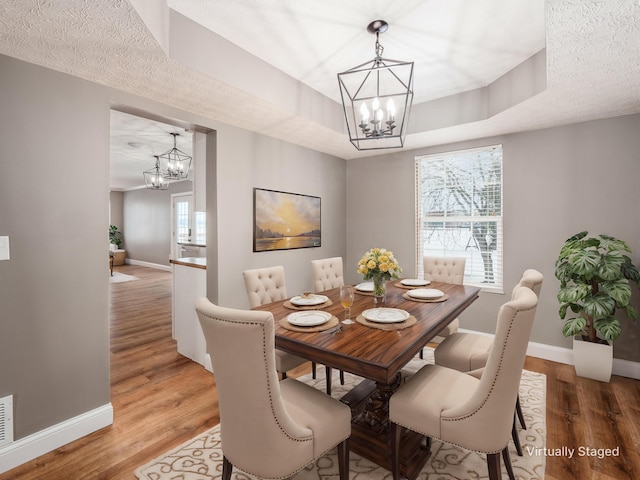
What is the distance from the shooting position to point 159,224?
385 inches

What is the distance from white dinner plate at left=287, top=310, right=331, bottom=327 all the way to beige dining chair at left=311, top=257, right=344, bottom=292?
3.87ft

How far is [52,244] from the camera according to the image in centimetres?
206

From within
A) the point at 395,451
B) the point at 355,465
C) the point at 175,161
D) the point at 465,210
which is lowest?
the point at 355,465

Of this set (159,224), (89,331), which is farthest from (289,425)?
(159,224)

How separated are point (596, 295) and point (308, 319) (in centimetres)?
270

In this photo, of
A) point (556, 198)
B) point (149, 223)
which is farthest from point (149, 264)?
point (556, 198)

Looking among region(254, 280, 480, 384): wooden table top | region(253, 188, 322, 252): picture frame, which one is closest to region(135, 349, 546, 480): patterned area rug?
region(254, 280, 480, 384): wooden table top

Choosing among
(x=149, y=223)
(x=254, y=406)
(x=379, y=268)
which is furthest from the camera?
(x=149, y=223)

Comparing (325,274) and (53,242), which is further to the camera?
(325,274)

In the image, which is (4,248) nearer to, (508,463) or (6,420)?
(6,420)

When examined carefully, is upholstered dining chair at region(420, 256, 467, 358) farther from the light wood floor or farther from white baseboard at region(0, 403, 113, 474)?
white baseboard at region(0, 403, 113, 474)

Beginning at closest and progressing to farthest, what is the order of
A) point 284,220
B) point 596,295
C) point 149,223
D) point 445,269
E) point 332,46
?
point 332,46, point 596,295, point 445,269, point 284,220, point 149,223

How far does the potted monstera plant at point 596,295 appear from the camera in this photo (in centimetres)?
266

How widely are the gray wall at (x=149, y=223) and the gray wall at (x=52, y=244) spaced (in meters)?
6.98
